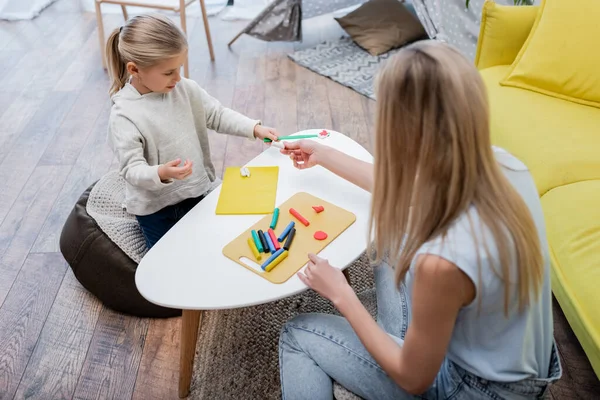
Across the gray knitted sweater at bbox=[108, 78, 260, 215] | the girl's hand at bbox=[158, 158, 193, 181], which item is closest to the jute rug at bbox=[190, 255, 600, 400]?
the gray knitted sweater at bbox=[108, 78, 260, 215]

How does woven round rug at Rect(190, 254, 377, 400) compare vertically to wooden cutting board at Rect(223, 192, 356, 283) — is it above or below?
below

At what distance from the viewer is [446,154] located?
0.73 metres

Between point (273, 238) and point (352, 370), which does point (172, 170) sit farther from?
point (352, 370)

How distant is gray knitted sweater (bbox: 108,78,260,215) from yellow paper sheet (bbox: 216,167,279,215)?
140 mm

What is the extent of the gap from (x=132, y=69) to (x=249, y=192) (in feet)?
1.32

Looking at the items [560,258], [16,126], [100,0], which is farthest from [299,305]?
[100,0]

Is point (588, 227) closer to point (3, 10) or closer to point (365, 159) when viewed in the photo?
point (365, 159)

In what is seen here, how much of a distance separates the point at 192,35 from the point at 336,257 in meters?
2.36

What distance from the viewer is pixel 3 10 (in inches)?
131

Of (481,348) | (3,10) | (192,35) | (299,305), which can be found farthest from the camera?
(3,10)

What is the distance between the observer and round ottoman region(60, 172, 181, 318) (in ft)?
4.82

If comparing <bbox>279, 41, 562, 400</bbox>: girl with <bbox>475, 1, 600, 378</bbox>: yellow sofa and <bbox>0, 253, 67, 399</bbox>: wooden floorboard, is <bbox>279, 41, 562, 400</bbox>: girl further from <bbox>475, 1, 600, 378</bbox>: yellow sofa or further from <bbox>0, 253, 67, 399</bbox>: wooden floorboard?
<bbox>0, 253, 67, 399</bbox>: wooden floorboard

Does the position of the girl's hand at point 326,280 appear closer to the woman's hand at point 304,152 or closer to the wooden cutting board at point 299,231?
the wooden cutting board at point 299,231

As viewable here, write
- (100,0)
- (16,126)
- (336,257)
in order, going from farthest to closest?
1. (100,0)
2. (16,126)
3. (336,257)
